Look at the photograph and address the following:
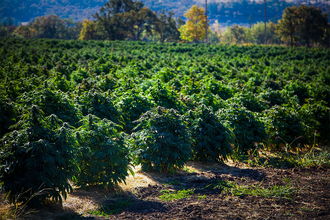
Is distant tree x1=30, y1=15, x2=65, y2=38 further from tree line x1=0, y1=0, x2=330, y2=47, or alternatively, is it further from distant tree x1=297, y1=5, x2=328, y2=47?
distant tree x1=297, y1=5, x2=328, y2=47

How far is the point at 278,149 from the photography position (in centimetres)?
811

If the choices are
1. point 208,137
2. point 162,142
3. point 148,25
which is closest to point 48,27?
point 148,25

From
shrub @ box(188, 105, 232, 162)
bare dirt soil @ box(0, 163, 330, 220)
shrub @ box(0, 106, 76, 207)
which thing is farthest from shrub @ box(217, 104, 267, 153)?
shrub @ box(0, 106, 76, 207)

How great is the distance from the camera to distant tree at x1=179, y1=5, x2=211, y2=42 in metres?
70.5

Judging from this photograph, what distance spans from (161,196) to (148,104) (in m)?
4.22

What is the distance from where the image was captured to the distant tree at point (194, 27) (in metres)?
70.5

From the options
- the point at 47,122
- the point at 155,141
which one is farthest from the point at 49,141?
the point at 155,141

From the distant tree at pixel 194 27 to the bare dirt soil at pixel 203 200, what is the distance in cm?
6826

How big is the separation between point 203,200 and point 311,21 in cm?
6755

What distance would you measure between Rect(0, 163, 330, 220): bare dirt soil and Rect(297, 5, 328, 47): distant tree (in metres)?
63.8

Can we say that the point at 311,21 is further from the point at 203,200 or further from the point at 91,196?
the point at 91,196

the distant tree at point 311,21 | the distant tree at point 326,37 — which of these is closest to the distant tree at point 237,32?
the distant tree at point 326,37

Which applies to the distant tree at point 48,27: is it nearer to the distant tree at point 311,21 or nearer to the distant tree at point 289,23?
the distant tree at point 289,23

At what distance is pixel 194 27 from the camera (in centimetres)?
7062
